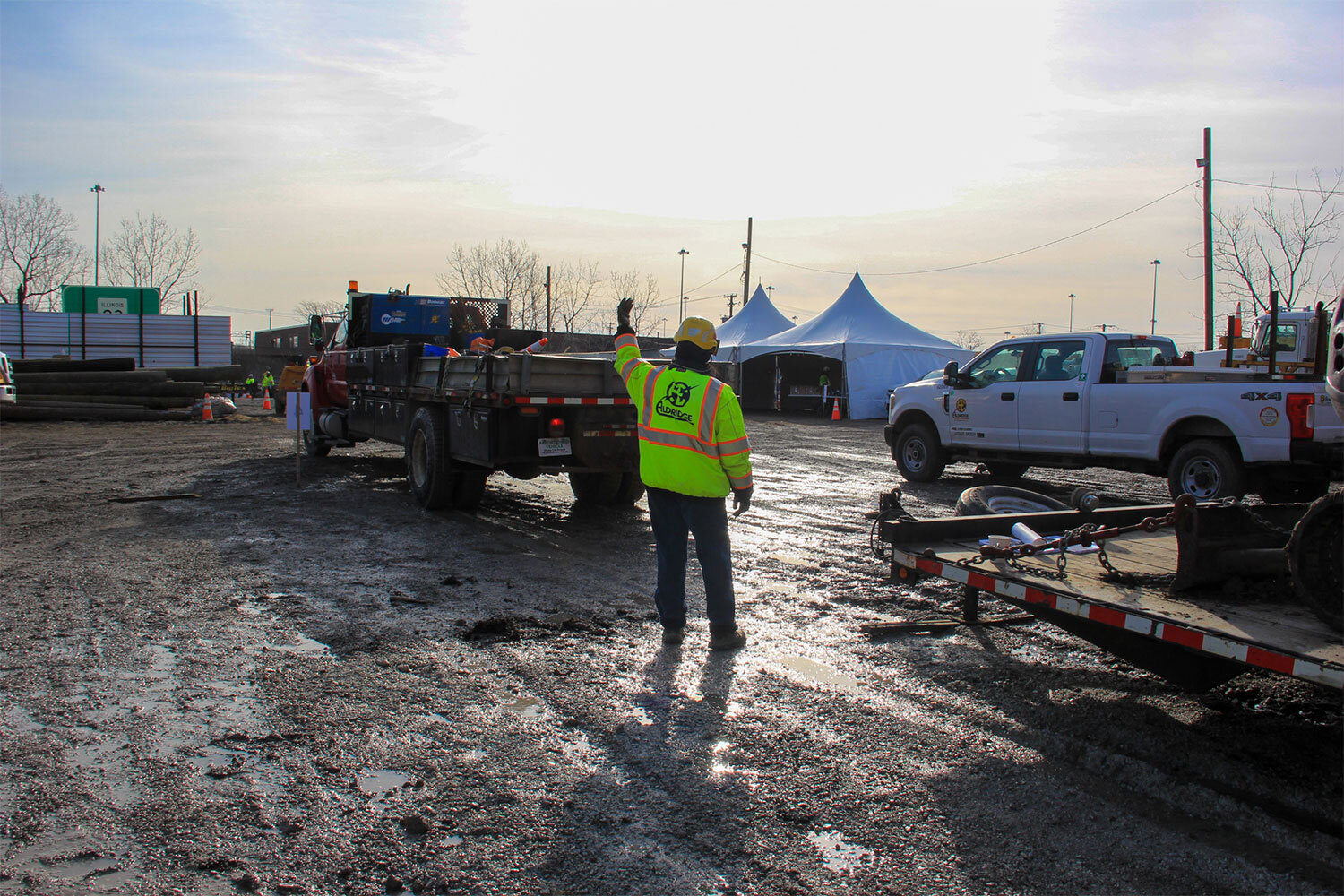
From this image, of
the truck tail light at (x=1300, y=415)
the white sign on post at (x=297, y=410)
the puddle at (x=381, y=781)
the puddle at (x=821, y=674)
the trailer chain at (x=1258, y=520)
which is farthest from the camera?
the white sign on post at (x=297, y=410)

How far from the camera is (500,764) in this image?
3605 millimetres

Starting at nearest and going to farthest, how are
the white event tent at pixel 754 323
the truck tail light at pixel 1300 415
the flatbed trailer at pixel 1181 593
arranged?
1. the flatbed trailer at pixel 1181 593
2. the truck tail light at pixel 1300 415
3. the white event tent at pixel 754 323

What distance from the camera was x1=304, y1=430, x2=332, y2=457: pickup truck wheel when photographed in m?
14.9

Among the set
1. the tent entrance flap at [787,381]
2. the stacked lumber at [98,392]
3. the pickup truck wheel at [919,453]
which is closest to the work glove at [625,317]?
the pickup truck wheel at [919,453]

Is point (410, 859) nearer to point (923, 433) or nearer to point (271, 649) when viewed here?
point (271, 649)

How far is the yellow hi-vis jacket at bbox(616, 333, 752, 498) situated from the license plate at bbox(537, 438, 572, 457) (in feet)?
11.9

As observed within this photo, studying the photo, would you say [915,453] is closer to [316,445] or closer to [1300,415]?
[1300,415]

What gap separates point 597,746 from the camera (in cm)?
379

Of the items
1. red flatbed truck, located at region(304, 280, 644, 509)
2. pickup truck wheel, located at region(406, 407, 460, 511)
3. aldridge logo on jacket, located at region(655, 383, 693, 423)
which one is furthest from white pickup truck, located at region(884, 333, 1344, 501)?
pickup truck wheel, located at region(406, 407, 460, 511)

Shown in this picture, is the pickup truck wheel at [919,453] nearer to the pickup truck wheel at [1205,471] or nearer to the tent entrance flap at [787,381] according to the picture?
the pickup truck wheel at [1205,471]

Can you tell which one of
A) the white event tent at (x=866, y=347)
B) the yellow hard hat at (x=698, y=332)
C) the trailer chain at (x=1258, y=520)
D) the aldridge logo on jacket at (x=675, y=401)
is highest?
the white event tent at (x=866, y=347)

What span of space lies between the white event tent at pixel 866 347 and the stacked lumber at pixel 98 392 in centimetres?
1693

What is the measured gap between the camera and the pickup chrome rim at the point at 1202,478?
32.1ft

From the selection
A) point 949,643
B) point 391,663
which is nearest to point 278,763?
point 391,663
